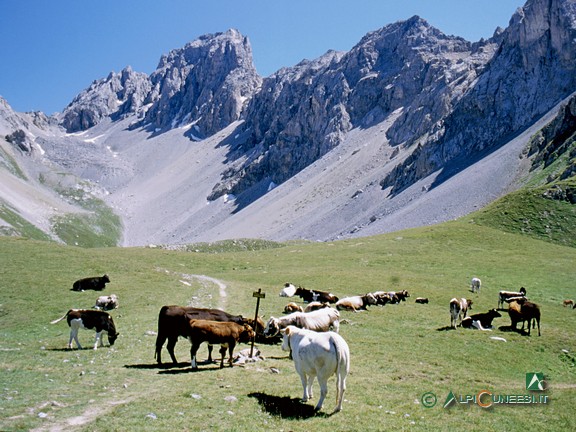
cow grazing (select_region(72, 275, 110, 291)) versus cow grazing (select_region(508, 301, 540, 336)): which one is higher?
cow grazing (select_region(508, 301, 540, 336))

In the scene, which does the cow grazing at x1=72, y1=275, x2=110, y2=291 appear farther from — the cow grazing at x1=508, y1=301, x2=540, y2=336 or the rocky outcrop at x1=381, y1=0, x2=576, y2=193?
the rocky outcrop at x1=381, y1=0, x2=576, y2=193

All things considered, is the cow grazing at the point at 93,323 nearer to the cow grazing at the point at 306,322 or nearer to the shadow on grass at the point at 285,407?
the cow grazing at the point at 306,322

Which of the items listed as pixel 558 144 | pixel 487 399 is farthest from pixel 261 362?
pixel 558 144

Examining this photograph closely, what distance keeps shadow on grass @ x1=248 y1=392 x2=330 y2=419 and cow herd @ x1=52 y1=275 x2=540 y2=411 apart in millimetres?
327

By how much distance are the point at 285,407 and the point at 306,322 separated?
385 inches

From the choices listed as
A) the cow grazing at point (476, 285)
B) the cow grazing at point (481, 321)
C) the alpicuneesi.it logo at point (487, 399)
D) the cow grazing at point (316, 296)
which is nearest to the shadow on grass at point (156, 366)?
the alpicuneesi.it logo at point (487, 399)

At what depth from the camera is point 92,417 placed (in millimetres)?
11922

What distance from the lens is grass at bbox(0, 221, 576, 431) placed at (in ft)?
41.5

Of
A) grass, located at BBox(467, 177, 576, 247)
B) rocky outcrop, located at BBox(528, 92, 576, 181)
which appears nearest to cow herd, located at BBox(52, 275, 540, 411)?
grass, located at BBox(467, 177, 576, 247)

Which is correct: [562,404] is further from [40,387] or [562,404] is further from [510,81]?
[510,81]

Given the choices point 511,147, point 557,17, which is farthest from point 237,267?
point 557,17

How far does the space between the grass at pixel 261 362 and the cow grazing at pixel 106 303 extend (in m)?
0.72

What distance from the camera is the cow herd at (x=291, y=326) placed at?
13.6 m

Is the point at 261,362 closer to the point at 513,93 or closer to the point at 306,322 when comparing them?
the point at 306,322
